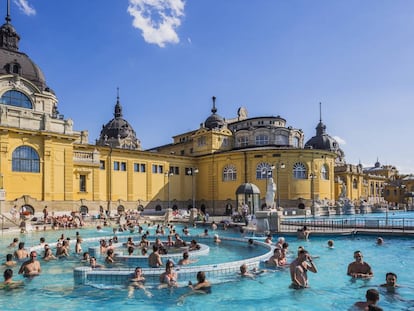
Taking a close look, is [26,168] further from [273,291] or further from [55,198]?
[273,291]

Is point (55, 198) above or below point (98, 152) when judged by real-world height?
below

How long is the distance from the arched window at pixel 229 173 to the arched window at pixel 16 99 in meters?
24.9

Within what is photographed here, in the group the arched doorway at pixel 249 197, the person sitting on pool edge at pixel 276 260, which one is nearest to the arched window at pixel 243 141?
the arched doorway at pixel 249 197

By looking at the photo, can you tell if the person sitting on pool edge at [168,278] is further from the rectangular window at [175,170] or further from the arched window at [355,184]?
the arched window at [355,184]

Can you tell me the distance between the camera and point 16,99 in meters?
35.7

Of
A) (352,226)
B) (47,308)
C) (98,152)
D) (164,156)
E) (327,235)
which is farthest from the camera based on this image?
(164,156)

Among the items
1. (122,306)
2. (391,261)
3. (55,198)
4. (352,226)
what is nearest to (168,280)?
(122,306)

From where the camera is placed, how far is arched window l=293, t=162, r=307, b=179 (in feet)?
156

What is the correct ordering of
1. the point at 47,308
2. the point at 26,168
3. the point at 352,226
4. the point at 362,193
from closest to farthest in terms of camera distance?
the point at 47,308, the point at 352,226, the point at 26,168, the point at 362,193

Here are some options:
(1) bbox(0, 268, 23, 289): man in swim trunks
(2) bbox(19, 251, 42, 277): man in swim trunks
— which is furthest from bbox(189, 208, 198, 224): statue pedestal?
(1) bbox(0, 268, 23, 289): man in swim trunks

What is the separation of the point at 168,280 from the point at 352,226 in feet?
57.0

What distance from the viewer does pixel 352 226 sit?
24891 mm

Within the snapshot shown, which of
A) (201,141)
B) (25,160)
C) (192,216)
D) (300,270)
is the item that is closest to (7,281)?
(300,270)

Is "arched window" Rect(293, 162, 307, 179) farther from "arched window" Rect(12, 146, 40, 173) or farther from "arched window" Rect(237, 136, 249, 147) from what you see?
"arched window" Rect(12, 146, 40, 173)
